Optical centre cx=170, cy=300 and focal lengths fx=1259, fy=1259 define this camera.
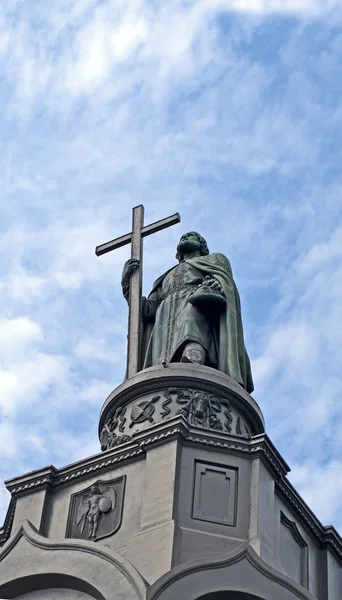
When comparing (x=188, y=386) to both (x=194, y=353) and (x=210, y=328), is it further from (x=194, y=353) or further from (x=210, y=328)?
(x=210, y=328)

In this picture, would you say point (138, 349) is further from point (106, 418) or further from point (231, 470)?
point (231, 470)

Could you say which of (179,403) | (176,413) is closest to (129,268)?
(179,403)

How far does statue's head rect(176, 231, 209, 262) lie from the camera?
22812 millimetres

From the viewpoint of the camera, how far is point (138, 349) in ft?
67.1

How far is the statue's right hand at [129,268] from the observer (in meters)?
21.6

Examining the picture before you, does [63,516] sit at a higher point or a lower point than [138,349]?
lower

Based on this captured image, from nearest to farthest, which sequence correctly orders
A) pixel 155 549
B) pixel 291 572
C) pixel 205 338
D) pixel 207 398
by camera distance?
pixel 155 549, pixel 291 572, pixel 207 398, pixel 205 338

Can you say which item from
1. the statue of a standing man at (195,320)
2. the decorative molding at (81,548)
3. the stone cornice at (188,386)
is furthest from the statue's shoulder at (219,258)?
the decorative molding at (81,548)

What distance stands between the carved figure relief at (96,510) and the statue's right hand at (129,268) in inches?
197

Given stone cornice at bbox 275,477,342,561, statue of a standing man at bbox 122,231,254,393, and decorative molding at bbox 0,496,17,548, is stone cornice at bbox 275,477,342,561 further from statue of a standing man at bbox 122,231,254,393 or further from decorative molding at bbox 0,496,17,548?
decorative molding at bbox 0,496,17,548

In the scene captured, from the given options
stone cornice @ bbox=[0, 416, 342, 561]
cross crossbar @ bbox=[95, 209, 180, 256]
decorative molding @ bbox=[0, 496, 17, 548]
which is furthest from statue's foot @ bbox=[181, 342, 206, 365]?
decorative molding @ bbox=[0, 496, 17, 548]

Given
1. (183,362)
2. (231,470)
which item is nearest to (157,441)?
(231,470)

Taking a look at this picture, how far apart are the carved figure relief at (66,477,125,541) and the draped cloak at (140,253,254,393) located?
10.3 feet

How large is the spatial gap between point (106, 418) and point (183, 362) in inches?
58.4
